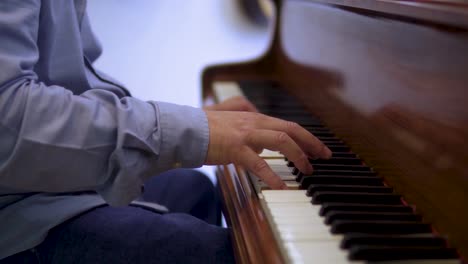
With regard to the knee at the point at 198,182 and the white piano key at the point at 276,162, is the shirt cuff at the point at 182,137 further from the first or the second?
the knee at the point at 198,182

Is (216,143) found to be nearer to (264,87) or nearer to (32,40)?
(32,40)

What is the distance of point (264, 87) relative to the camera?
149 cm

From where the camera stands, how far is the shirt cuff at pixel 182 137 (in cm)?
79

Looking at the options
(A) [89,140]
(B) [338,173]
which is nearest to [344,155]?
(B) [338,173]

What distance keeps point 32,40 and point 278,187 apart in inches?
16.0

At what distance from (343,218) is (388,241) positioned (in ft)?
0.25

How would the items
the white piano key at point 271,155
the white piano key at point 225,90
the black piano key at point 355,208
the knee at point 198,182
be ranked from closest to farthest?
the black piano key at point 355,208 < the white piano key at point 271,155 < the knee at point 198,182 < the white piano key at point 225,90

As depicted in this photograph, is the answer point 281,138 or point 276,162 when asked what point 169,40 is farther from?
point 281,138

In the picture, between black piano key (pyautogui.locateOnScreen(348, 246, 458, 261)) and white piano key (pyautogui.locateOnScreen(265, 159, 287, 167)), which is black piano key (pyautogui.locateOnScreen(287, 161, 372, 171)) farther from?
black piano key (pyautogui.locateOnScreen(348, 246, 458, 261))

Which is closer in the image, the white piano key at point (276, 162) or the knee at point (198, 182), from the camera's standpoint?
the white piano key at point (276, 162)

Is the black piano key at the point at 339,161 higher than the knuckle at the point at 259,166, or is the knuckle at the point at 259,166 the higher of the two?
the knuckle at the point at 259,166

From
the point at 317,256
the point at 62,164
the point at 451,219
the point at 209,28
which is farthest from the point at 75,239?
the point at 209,28

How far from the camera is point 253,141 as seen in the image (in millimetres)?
804

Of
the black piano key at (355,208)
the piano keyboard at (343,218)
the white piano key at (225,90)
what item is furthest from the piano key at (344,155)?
the white piano key at (225,90)
